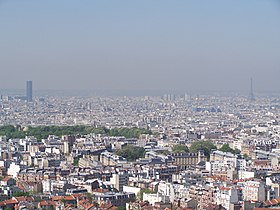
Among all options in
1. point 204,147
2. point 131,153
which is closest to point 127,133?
point 204,147

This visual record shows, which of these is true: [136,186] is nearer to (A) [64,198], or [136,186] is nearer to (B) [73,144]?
(A) [64,198]

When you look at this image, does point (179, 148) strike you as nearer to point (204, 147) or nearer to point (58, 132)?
point (204, 147)

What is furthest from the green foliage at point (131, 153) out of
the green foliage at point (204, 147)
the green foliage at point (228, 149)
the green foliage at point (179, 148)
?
the green foliage at point (228, 149)

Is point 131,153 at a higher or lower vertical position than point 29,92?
lower

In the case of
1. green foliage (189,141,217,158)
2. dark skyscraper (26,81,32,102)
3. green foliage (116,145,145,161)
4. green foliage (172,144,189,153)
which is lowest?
green foliage (116,145,145,161)

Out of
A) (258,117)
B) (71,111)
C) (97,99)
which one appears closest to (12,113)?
(71,111)

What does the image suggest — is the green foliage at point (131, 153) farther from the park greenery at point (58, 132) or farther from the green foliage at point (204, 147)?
the park greenery at point (58, 132)

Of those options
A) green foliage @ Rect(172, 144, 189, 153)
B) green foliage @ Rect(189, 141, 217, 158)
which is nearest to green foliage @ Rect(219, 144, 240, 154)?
green foliage @ Rect(189, 141, 217, 158)

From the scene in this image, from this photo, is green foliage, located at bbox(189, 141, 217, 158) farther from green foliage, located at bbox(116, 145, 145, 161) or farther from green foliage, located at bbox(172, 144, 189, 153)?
green foliage, located at bbox(116, 145, 145, 161)
